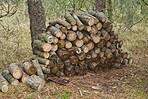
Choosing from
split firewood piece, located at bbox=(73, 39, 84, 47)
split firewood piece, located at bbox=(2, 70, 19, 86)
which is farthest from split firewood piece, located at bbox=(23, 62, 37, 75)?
split firewood piece, located at bbox=(73, 39, 84, 47)

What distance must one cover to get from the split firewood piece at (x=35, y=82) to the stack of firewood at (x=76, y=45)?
378 mm

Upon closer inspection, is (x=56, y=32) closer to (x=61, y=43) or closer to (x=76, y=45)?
(x=61, y=43)

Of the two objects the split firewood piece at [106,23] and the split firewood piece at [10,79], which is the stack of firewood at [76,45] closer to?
the split firewood piece at [106,23]

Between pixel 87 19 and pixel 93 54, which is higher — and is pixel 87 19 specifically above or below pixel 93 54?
above

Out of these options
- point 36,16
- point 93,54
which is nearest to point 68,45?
point 93,54

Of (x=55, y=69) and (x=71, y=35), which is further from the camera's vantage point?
(x=71, y=35)

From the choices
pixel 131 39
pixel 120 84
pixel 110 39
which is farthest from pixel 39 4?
pixel 131 39

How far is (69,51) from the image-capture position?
4344 millimetres

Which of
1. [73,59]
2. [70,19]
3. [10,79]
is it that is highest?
[70,19]

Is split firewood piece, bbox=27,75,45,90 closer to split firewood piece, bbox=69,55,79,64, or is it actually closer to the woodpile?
the woodpile

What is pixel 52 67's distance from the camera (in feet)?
13.4

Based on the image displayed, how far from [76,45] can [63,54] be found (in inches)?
19.6

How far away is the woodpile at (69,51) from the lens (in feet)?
12.2

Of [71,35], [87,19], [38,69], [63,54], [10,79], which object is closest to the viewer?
[10,79]
